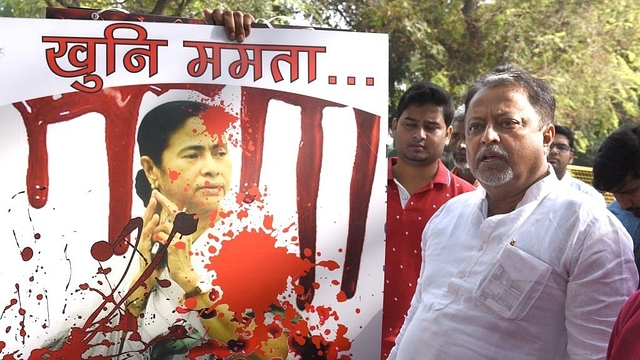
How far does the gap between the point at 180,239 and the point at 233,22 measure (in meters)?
0.61

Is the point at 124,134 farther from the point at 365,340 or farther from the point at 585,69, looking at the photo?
the point at 585,69

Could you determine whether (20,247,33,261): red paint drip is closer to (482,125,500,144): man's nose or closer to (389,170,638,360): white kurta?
(389,170,638,360): white kurta

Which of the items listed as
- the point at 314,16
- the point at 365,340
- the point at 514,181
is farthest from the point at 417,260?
the point at 314,16

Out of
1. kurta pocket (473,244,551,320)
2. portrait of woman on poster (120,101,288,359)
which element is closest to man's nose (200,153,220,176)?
portrait of woman on poster (120,101,288,359)

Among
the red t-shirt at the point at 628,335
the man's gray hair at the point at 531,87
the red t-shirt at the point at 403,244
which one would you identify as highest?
the man's gray hair at the point at 531,87

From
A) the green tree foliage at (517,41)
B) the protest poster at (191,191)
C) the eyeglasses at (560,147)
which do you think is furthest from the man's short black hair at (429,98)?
the green tree foliage at (517,41)

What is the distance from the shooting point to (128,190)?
7.16ft

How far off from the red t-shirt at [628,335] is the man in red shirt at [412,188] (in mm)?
1402

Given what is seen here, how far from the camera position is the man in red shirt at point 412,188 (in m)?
2.59

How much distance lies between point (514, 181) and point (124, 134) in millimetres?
1029

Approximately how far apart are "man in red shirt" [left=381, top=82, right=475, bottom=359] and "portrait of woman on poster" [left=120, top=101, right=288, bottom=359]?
49 centimetres

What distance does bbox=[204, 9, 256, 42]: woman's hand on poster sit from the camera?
2225mm

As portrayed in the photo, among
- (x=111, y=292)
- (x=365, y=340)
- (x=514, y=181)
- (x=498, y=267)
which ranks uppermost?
(x=514, y=181)

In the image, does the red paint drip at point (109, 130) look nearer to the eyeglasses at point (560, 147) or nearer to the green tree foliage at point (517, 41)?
the eyeglasses at point (560, 147)
